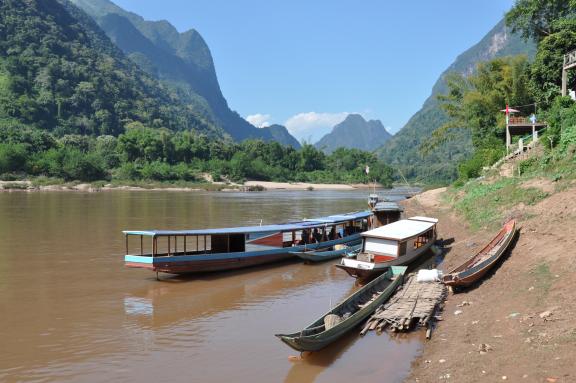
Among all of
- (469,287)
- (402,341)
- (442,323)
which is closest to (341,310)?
(402,341)

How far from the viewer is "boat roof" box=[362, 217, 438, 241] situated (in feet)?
67.7

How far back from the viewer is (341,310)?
13945mm

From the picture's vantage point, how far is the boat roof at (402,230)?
20.6 metres

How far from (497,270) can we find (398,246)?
4717 mm

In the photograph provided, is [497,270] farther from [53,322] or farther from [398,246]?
[53,322]

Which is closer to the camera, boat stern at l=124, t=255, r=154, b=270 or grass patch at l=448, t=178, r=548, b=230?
boat stern at l=124, t=255, r=154, b=270

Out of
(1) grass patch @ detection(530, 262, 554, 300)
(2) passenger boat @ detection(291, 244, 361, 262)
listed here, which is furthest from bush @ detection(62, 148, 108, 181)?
(1) grass patch @ detection(530, 262, 554, 300)

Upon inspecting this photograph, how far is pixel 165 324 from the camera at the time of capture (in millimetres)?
15141

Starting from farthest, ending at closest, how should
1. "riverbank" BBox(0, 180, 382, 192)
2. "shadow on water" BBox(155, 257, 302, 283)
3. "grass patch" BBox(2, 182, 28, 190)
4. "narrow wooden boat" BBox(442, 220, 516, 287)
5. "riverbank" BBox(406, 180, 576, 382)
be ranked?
"riverbank" BBox(0, 180, 382, 192) → "grass patch" BBox(2, 182, 28, 190) → "shadow on water" BBox(155, 257, 302, 283) → "narrow wooden boat" BBox(442, 220, 516, 287) → "riverbank" BBox(406, 180, 576, 382)

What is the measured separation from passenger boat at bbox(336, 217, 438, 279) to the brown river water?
4.18ft

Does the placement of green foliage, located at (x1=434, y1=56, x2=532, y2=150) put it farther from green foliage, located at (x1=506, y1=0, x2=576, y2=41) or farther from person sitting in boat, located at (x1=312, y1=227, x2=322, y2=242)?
person sitting in boat, located at (x1=312, y1=227, x2=322, y2=242)

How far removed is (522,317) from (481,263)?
478 centimetres

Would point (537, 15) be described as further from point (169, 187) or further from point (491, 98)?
point (169, 187)

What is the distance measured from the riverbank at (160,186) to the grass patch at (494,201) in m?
80.3
